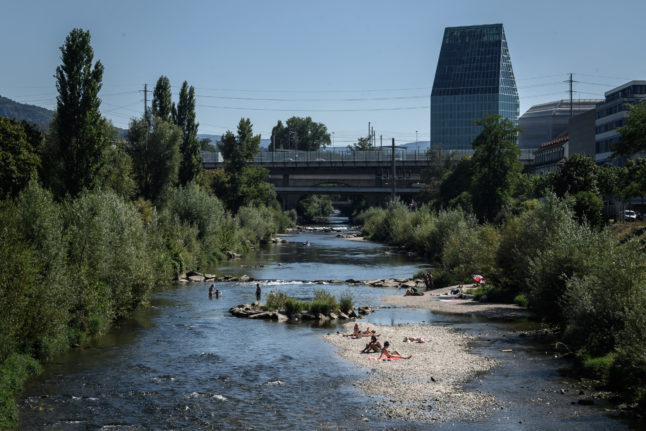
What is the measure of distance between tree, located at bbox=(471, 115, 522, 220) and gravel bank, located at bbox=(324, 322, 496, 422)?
52.5 metres

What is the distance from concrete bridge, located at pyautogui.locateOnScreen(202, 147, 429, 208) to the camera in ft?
546

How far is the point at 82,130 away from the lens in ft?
190

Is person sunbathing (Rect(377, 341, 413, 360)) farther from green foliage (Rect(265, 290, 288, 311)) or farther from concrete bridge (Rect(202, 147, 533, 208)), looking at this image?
concrete bridge (Rect(202, 147, 533, 208))

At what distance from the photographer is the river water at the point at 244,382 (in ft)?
86.9

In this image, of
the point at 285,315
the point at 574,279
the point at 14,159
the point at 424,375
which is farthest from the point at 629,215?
the point at 14,159

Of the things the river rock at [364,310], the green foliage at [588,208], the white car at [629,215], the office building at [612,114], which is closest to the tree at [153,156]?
the river rock at [364,310]

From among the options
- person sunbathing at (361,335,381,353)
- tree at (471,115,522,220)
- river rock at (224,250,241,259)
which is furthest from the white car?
person sunbathing at (361,335,381,353)

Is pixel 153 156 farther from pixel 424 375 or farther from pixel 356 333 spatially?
pixel 424 375

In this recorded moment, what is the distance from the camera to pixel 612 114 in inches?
4151

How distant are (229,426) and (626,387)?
16.5m

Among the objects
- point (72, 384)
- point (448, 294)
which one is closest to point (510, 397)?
point (72, 384)

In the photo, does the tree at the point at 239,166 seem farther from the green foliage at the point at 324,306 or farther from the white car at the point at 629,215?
the green foliage at the point at 324,306

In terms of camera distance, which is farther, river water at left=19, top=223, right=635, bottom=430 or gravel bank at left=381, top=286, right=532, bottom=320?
gravel bank at left=381, top=286, right=532, bottom=320

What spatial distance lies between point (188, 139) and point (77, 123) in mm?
39428
